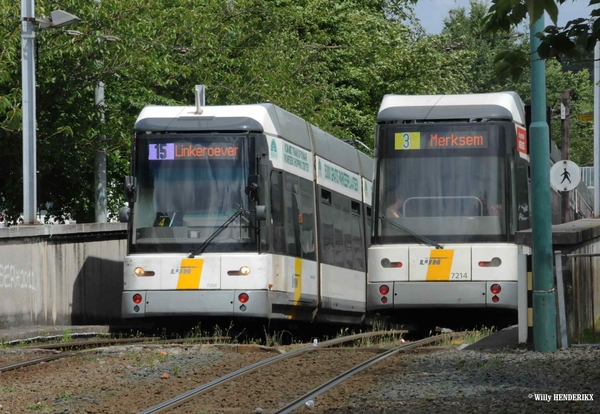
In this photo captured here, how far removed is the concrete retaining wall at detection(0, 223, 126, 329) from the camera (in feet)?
63.6

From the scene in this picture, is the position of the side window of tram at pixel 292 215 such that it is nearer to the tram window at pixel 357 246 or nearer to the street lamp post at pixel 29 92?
the tram window at pixel 357 246

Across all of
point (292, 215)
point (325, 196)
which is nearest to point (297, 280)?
point (292, 215)

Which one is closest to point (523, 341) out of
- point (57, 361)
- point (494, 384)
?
point (494, 384)

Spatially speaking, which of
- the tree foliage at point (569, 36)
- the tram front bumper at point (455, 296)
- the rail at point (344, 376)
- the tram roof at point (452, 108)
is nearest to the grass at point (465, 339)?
the rail at point (344, 376)

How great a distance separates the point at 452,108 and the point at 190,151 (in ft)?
12.3

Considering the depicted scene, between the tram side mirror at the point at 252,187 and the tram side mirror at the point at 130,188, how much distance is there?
4.98ft

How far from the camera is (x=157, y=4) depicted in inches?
969

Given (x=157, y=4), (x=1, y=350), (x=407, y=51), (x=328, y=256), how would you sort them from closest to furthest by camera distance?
(x=1, y=350), (x=328, y=256), (x=157, y=4), (x=407, y=51)

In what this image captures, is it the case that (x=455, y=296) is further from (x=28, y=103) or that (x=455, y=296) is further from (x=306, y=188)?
(x=28, y=103)

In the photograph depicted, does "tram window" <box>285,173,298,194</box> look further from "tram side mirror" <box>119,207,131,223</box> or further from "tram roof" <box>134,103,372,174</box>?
"tram side mirror" <box>119,207,131,223</box>

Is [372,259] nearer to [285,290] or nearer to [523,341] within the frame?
[285,290]

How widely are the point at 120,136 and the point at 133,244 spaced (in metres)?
6.88

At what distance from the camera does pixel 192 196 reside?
52.4 ft

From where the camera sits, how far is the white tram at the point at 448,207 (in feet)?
52.9
